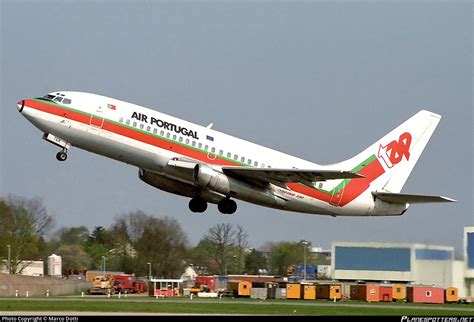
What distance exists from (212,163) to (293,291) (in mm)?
20866

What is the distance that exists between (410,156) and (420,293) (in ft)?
32.8

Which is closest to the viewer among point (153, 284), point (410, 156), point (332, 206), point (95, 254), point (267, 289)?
point (332, 206)

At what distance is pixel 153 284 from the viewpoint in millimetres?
81188

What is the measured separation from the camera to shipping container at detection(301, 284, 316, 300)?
71.3 m

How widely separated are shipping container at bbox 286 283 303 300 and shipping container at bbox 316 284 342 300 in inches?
49.5

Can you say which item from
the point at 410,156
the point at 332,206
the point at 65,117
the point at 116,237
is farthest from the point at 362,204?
the point at 116,237

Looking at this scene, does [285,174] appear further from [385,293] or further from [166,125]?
[385,293]

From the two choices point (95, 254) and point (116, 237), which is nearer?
point (116, 237)

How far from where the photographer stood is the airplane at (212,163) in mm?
52656

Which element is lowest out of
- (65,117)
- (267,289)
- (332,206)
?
(267,289)

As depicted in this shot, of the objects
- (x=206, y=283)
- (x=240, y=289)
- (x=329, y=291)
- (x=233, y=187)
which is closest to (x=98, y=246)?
(x=206, y=283)

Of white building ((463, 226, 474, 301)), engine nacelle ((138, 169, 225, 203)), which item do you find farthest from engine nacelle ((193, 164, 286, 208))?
white building ((463, 226, 474, 301))

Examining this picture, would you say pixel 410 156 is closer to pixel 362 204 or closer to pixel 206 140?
pixel 362 204

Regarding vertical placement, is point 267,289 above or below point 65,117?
below
